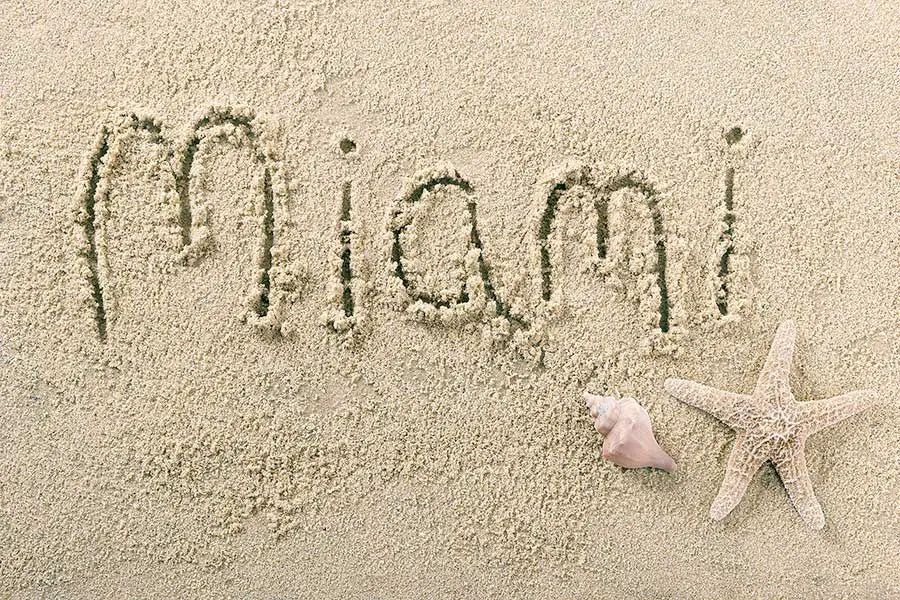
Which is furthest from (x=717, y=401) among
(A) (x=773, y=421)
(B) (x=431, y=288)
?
(B) (x=431, y=288)

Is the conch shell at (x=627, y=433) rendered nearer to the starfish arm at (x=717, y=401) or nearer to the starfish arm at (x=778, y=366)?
the starfish arm at (x=717, y=401)

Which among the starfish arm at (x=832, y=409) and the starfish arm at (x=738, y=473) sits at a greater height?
the starfish arm at (x=832, y=409)

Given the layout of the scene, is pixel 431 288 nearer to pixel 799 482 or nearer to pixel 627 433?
pixel 627 433

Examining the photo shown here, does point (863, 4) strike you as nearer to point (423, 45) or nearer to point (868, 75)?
point (868, 75)

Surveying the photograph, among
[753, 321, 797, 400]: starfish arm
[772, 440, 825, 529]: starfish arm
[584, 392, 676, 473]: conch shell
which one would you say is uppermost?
[753, 321, 797, 400]: starfish arm

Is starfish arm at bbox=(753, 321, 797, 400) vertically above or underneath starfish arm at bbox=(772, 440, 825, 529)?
above

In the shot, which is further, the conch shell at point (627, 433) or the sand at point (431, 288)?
the sand at point (431, 288)

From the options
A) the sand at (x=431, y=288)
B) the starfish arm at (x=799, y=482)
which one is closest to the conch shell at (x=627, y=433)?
the sand at (x=431, y=288)

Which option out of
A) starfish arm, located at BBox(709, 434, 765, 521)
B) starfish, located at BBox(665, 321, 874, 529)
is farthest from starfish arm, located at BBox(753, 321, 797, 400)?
starfish arm, located at BBox(709, 434, 765, 521)

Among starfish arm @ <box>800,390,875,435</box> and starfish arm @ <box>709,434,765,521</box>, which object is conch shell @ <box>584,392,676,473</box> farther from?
starfish arm @ <box>800,390,875,435</box>
